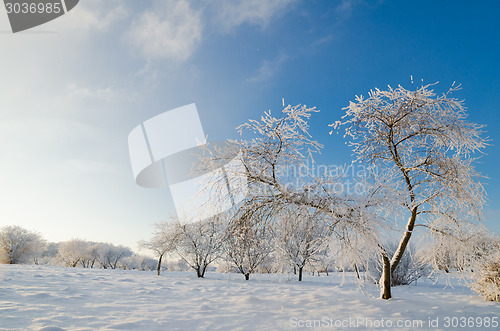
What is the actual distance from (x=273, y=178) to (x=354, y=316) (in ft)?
12.0

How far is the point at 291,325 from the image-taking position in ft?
15.9

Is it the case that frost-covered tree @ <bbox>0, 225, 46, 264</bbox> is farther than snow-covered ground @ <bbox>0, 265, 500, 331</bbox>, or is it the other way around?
frost-covered tree @ <bbox>0, 225, 46, 264</bbox>

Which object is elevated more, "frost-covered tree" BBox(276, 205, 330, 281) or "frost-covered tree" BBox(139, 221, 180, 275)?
"frost-covered tree" BBox(276, 205, 330, 281)

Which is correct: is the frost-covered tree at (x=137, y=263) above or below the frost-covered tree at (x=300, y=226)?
below

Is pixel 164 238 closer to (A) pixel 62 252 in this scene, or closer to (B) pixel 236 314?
(B) pixel 236 314

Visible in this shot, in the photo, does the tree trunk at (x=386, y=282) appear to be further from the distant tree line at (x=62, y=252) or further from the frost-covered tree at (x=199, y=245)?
the distant tree line at (x=62, y=252)

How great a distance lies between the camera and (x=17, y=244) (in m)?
37.4

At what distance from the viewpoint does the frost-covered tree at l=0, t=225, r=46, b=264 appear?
121 feet

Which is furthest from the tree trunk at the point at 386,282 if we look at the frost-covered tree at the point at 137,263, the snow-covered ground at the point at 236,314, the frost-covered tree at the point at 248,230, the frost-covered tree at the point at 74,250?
the frost-covered tree at the point at 137,263

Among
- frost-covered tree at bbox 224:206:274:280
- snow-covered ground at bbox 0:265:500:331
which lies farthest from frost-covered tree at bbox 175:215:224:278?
frost-covered tree at bbox 224:206:274:280

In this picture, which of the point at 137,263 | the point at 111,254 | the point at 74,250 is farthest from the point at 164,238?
the point at 137,263

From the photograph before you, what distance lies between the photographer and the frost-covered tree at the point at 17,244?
36.8 meters

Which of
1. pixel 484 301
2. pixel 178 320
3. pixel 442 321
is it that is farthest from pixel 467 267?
pixel 178 320

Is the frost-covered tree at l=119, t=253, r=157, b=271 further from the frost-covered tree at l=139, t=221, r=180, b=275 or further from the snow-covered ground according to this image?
the snow-covered ground
